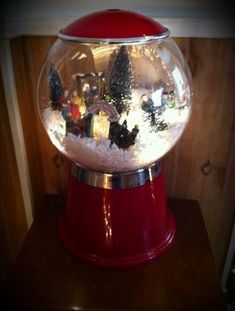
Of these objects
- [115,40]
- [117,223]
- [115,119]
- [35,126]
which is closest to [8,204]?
[35,126]

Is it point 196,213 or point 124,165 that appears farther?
point 196,213

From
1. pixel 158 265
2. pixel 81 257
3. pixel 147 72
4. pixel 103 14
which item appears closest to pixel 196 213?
pixel 158 265

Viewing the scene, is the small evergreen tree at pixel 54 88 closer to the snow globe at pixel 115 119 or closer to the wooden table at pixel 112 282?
the snow globe at pixel 115 119

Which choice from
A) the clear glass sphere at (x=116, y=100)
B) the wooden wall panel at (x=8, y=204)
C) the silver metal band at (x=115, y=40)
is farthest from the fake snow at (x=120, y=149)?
the wooden wall panel at (x=8, y=204)

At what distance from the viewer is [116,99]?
0.64m

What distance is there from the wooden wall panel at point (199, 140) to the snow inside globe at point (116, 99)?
0.17m

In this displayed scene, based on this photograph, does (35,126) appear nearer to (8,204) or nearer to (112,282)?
(8,204)

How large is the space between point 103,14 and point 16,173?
57 cm

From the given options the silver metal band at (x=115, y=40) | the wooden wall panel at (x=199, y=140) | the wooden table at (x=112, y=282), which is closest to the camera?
the silver metal band at (x=115, y=40)

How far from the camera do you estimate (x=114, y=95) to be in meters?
0.64

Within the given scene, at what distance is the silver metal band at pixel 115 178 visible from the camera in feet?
2.29

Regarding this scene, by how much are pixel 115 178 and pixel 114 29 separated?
1.02 ft

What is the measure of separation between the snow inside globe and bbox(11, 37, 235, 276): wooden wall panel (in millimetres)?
173

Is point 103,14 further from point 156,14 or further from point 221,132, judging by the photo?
point 221,132
